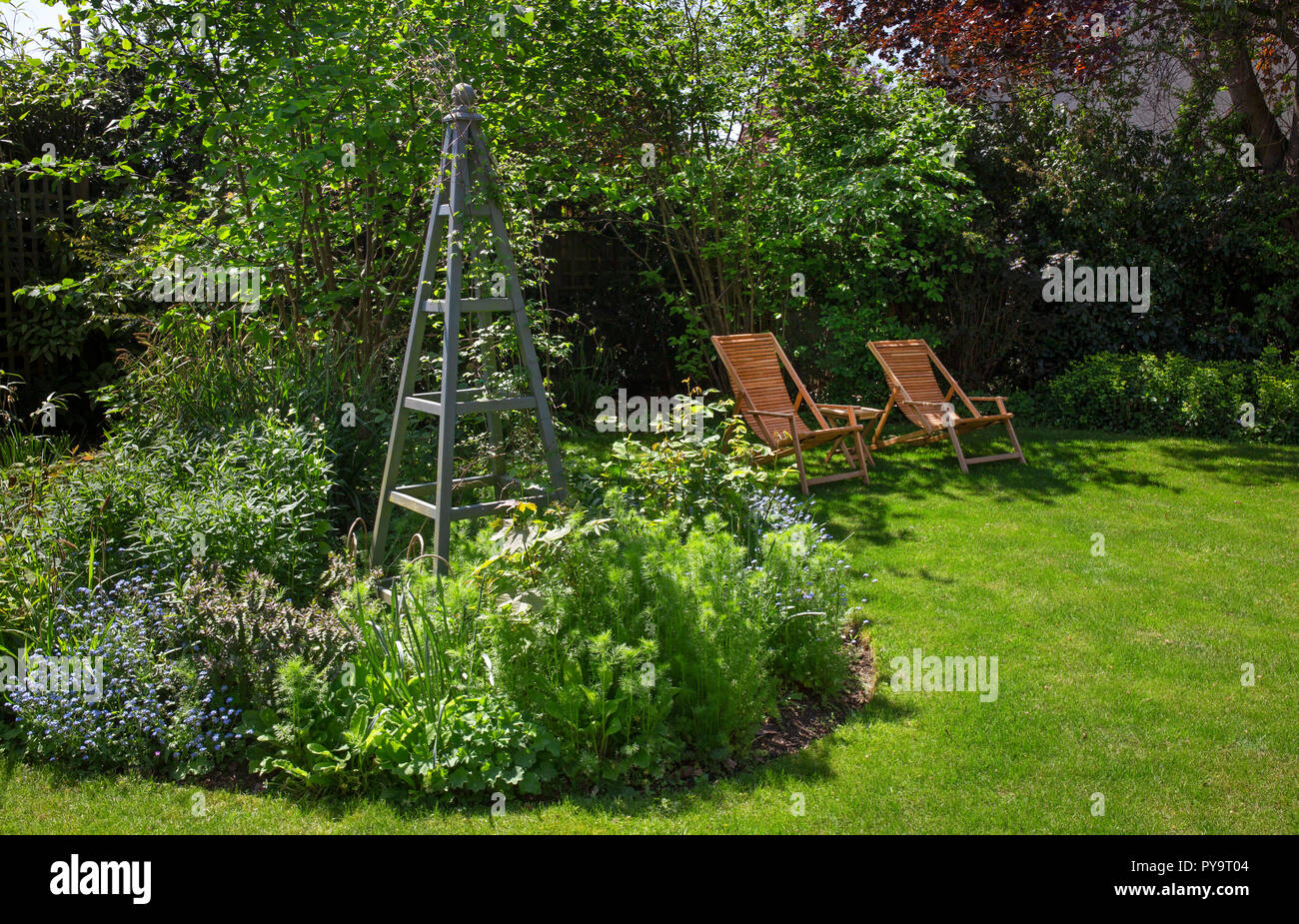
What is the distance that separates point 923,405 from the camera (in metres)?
7.67

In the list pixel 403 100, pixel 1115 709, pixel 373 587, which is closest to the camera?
pixel 1115 709

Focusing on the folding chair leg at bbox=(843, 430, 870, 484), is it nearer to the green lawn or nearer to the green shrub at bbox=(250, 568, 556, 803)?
the green lawn

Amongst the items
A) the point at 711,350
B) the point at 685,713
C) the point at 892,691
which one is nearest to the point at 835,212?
the point at 711,350

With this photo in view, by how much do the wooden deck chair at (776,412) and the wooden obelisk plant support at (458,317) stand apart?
2.62m

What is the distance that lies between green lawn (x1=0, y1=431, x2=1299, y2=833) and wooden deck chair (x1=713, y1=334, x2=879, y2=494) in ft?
2.42

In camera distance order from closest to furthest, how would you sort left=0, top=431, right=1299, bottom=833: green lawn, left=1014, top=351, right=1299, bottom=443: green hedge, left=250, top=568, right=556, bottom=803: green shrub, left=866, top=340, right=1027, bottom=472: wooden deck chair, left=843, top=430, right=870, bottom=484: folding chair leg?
left=0, top=431, right=1299, bottom=833: green lawn, left=250, top=568, right=556, bottom=803: green shrub, left=843, top=430, right=870, bottom=484: folding chair leg, left=866, top=340, right=1027, bottom=472: wooden deck chair, left=1014, top=351, right=1299, bottom=443: green hedge

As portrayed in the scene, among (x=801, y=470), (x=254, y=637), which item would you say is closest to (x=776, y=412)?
(x=801, y=470)

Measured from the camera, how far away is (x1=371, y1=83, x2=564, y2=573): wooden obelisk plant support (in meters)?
4.18

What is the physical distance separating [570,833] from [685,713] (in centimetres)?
66

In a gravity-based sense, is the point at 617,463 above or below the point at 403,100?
below

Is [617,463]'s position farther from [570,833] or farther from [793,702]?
[570,833]

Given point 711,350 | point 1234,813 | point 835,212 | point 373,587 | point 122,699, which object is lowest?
point 1234,813

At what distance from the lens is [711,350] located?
9688 mm

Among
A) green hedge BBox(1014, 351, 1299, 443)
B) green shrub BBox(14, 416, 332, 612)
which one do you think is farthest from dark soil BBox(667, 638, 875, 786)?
green hedge BBox(1014, 351, 1299, 443)
